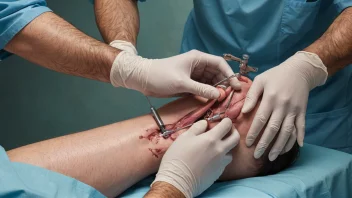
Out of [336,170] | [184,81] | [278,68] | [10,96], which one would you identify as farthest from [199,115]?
[10,96]

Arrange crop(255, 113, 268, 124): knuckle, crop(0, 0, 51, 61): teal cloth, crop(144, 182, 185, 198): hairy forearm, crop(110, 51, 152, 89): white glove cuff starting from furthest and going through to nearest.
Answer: crop(0, 0, 51, 61): teal cloth
crop(110, 51, 152, 89): white glove cuff
crop(255, 113, 268, 124): knuckle
crop(144, 182, 185, 198): hairy forearm

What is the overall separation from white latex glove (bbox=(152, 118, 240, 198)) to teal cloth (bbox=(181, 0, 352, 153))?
0.52m

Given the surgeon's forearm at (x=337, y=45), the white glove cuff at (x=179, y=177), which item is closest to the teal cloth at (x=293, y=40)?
the surgeon's forearm at (x=337, y=45)

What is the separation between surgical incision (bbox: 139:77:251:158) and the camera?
139 centimetres

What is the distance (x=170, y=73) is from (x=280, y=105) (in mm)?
366

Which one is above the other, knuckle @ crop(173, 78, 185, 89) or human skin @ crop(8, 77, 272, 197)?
knuckle @ crop(173, 78, 185, 89)

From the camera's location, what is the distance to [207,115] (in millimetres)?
1427

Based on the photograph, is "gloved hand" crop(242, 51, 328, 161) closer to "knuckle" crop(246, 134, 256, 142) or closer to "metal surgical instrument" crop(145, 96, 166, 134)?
"knuckle" crop(246, 134, 256, 142)

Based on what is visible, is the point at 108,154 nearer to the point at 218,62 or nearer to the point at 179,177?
the point at 179,177

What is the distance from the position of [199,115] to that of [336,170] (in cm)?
48

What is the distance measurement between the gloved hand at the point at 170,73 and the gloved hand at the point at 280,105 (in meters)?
0.10

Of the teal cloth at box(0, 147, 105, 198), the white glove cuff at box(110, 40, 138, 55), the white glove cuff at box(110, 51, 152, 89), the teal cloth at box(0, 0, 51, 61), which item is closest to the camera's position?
the teal cloth at box(0, 147, 105, 198)

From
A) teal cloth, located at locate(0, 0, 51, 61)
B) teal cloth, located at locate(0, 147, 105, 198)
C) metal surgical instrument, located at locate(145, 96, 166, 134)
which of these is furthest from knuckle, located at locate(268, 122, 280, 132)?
teal cloth, located at locate(0, 0, 51, 61)

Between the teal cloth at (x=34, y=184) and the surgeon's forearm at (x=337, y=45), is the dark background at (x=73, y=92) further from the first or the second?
the teal cloth at (x=34, y=184)
